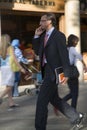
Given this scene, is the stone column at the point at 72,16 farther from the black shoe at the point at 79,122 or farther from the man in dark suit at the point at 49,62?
the man in dark suit at the point at 49,62

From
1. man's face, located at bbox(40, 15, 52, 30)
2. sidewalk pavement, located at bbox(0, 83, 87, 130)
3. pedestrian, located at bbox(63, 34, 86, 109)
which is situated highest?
man's face, located at bbox(40, 15, 52, 30)

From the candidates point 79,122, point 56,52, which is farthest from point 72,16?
point 56,52

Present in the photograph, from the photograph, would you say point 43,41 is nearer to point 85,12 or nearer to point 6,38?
point 6,38

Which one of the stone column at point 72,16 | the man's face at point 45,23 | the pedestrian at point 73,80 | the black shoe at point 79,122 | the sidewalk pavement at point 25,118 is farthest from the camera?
the stone column at point 72,16

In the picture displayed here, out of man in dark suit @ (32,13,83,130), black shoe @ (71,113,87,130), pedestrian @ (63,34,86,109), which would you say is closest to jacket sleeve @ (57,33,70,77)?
man in dark suit @ (32,13,83,130)

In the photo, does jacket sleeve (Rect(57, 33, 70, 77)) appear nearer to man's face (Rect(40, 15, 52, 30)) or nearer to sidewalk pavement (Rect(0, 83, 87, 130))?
man's face (Rect(40, 15, 52, 30))

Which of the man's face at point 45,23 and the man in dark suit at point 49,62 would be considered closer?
the man in dark suit at point 49,62

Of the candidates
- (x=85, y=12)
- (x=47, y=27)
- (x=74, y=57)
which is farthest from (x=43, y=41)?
(x=85, y=12)

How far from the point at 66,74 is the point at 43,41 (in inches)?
26.0

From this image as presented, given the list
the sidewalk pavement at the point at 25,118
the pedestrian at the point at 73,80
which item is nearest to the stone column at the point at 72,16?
the sidewalk pavement at the point at 25,118

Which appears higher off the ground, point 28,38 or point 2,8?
point 2,8

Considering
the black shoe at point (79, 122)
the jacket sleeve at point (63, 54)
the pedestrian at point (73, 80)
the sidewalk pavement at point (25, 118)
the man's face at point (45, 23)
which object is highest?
the man's face at point (45, 23)

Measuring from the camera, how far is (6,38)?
1083 centimetres

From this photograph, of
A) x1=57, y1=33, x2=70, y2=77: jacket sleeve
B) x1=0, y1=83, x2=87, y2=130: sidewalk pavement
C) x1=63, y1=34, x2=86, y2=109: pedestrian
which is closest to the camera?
x1=57, y1=33, x2=70, y2=77: jacket sleeve
